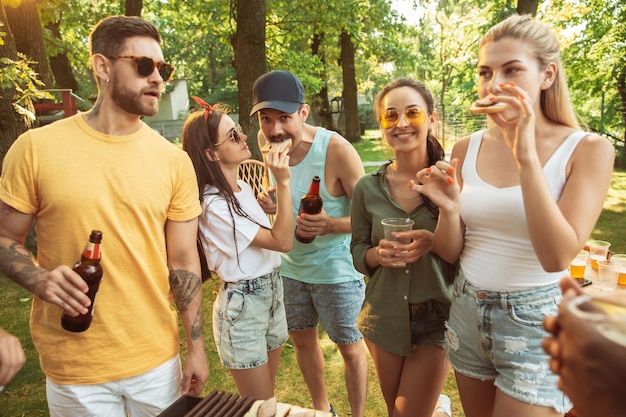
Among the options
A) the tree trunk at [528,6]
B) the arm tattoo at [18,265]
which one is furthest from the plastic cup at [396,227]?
the tree trunk at [528,6]

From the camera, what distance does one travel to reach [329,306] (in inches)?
134

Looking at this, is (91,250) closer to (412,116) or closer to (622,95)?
(412,116)

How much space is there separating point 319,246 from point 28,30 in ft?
30.2

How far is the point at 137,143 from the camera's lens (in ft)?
7.66

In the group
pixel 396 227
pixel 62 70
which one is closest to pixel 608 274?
pixel 396 227

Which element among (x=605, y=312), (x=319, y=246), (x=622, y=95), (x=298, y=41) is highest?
(x=298, y=41)

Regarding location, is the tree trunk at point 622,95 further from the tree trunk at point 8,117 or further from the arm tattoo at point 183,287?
the tree trunk at point 8,117

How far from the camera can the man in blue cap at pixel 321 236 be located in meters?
3.32

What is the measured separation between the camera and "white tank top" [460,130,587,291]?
1992 millimetres

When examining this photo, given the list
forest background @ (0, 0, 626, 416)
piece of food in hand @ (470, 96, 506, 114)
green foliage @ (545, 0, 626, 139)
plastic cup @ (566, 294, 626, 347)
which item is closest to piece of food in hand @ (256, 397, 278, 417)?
plastic cup @ (566, 294, 626, 347)

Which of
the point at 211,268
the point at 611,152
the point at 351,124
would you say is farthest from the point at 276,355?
the point at 351,124

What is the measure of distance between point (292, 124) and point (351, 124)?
71.7 ft

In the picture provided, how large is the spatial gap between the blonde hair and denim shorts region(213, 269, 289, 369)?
195 cm

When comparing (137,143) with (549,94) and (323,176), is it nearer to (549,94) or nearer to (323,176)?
(323,176)
